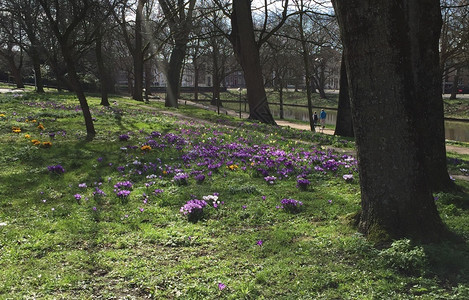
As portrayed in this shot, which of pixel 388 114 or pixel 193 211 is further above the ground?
pixel 388 114

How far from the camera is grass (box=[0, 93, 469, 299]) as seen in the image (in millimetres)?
3186

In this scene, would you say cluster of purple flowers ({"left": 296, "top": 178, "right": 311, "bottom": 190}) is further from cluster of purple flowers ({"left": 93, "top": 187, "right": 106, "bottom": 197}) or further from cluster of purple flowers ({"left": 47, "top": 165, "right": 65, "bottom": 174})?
cluster of purple flowers ({"left": 47, "top": 165, "right": 65, "bottom": 174})

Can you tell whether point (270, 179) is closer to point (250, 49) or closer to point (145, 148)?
point (145, 148)

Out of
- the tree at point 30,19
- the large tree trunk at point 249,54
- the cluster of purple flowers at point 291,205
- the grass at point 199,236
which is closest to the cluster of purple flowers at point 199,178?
the grass at point 199,236

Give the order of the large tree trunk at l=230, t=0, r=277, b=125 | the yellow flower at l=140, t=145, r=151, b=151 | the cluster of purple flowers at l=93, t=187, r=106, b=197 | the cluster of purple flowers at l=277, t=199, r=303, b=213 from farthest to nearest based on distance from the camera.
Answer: the large tree trunk at l=230, t=0, r=277, b=125
the yellow flower at l=140, t=145, r=151, b=151
the cluster of purple flowers at l=93, t=187, r=106, b=197
the cluster of purple flowers at l=277, t=199, r=303, b=213

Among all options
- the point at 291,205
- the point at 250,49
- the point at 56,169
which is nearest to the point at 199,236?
the point at 291,205

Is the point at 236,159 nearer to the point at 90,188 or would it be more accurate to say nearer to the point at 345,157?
the point at 345,157

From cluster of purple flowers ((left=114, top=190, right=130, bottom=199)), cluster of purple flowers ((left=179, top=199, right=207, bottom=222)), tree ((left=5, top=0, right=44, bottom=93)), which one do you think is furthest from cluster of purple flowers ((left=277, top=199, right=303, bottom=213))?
tree ((left=5, top=0, right=44, bottom=93))

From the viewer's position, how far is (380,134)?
3.69 metres

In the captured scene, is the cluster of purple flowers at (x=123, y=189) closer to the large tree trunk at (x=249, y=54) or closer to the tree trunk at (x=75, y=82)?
the tree trunk at (x=75, y=82)

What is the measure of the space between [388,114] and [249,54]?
47.3ft

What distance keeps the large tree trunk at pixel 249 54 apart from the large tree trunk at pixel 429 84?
1286 cm

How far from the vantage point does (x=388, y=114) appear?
3.62 metres

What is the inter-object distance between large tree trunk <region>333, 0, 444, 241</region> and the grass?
323 mm
